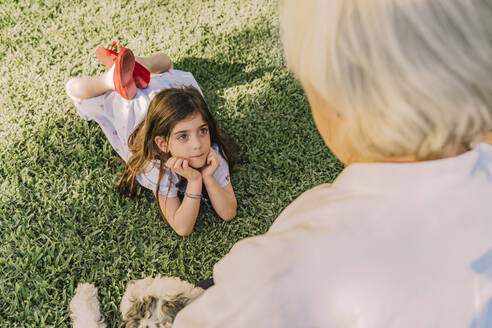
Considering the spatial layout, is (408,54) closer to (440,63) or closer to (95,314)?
(440,63)

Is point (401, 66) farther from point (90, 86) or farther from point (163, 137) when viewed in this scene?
point (90, 86)

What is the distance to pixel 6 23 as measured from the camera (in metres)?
3.58

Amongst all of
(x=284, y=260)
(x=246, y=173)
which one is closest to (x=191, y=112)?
(x=246, y=173)

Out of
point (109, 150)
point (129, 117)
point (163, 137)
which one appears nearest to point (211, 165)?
point (163, 137)

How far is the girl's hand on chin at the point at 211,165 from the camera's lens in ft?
8.45

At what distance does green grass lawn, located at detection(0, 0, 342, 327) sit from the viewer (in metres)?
2.47

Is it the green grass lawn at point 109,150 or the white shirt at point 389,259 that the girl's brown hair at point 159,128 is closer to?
the green grass lawn at point 109,150

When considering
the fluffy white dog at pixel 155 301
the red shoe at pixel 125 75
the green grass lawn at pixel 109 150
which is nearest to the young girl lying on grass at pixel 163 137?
the red shoe at pixel 125 75

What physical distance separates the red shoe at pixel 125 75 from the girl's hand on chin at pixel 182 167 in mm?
689

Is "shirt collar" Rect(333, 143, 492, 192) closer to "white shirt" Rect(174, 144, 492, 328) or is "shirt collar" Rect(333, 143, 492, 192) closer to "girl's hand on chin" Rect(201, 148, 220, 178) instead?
"white shirt" Rect(174, 144, 492, 328)

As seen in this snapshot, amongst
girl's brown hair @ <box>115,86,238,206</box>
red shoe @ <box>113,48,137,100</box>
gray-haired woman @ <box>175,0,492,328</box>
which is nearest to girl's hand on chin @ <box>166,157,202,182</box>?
girl's brown hair @ <box>115,86,238,206</box>

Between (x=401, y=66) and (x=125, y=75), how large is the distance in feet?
7.92

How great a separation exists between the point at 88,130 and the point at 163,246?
114cm

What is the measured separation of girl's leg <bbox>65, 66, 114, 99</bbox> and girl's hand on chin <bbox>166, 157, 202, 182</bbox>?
895mm
